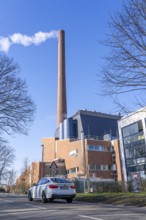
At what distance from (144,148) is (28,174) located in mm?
37124

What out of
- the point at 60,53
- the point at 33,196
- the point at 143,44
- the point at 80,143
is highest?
the point at 60,53

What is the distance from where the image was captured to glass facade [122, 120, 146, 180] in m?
49.7

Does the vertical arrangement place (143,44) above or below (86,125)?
below

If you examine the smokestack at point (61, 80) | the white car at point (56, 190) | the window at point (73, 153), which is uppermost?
the smokestack at point (61, 80)

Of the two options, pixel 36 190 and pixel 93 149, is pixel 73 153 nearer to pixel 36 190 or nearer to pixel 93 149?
pixel 93 149

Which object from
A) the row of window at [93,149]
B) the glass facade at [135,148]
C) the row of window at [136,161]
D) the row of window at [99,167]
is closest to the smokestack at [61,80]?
the row of window at [93,149]

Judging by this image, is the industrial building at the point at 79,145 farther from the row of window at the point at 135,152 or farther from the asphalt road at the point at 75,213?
the asphalt road at the point at 75,213

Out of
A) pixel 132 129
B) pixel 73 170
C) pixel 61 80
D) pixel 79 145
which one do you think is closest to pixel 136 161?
pixel 132 129

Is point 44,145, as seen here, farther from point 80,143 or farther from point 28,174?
point 80,143

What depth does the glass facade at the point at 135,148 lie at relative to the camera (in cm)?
4966

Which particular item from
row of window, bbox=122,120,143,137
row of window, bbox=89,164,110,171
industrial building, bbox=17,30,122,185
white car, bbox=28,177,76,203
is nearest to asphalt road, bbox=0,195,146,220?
white car, bbox=28,177,76,203

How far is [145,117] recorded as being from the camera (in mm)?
48688

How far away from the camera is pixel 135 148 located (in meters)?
52.1

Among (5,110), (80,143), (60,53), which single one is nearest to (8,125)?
(5,110)
